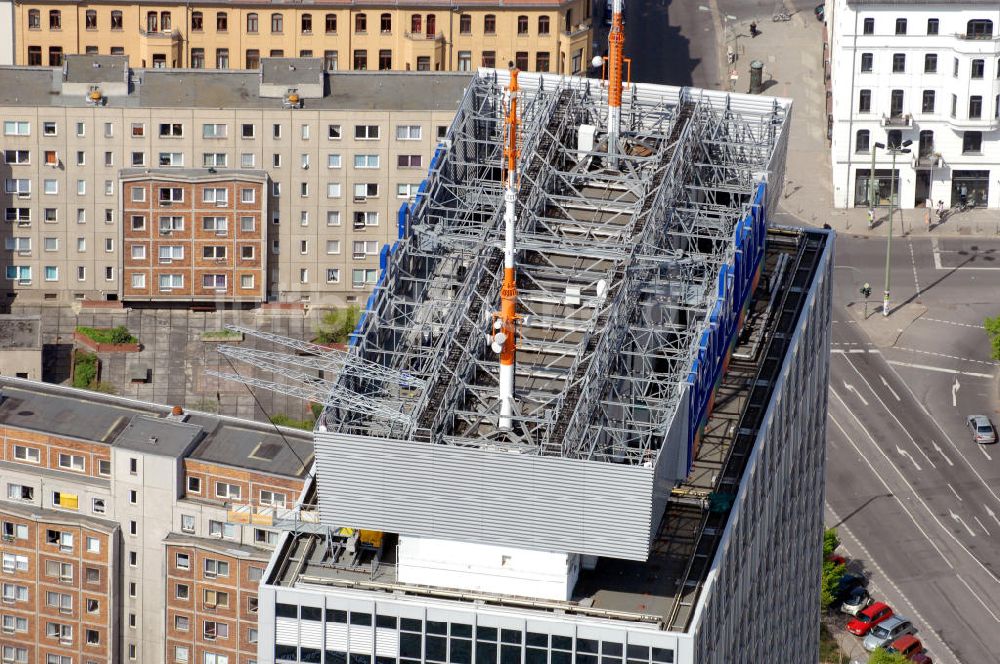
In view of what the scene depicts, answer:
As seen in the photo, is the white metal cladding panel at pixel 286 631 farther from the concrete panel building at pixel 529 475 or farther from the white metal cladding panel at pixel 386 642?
the white metal cladding panel at pixel 386 642

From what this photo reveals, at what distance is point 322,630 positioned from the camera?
179 meters

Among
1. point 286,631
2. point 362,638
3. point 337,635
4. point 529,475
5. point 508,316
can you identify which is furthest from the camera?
point 286,631

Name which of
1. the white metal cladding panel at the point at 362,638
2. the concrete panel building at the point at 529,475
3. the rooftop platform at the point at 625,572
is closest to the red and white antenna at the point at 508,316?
the concrete panel building at the point at 529,475

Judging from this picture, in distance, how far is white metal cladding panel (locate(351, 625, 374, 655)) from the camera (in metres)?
178

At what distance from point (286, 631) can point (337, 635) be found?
2835 millimetres

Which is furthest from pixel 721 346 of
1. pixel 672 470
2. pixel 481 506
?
pixel 481 506

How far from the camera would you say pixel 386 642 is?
178000mm

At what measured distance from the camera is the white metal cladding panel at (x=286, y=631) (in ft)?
589

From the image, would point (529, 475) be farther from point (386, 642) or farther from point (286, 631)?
point (286, 631)

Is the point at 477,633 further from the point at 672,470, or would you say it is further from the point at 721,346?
the point at 721,346

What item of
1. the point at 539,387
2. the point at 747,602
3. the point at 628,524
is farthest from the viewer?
the point at 747,602

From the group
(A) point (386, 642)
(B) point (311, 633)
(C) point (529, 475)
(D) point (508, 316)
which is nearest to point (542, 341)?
(D) point (508, 316)

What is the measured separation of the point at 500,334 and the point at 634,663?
63.0ft

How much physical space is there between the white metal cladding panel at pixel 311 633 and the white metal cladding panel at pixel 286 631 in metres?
0.34
